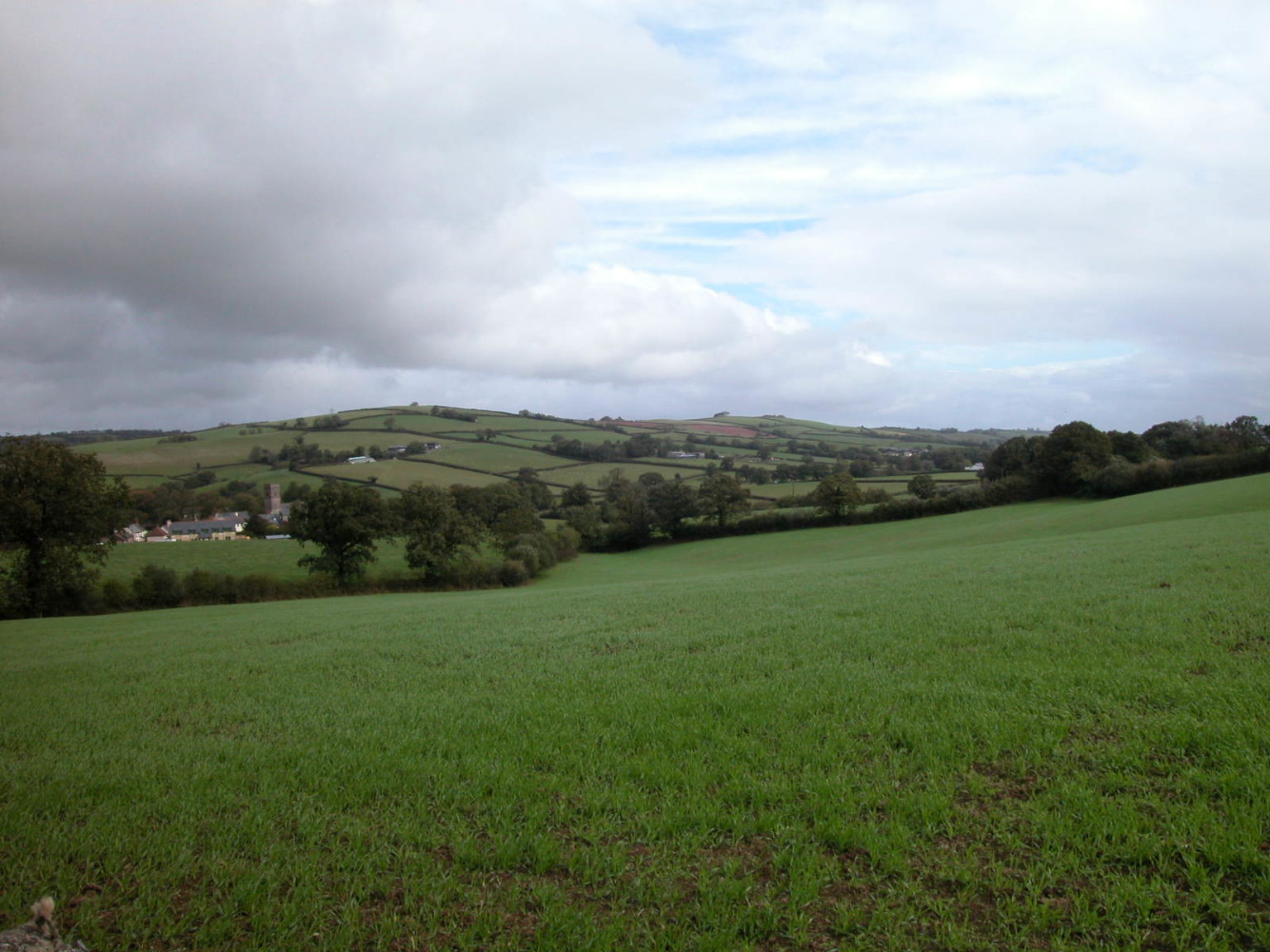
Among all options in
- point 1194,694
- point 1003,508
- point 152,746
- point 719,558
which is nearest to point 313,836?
point 152,746

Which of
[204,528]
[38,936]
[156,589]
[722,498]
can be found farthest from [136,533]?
[38,936]

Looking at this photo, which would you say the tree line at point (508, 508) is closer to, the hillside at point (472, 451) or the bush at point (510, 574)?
the bush at point (510, 574)

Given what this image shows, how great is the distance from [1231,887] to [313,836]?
21.6 ft

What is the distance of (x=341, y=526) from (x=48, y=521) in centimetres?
1699

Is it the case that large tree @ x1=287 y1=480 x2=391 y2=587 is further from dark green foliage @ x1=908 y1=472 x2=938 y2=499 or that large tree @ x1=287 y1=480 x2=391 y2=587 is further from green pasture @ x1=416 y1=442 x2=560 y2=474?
dark green foliage @ x1=908 y1=472 x2=938 y2=499

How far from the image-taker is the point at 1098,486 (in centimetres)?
6506

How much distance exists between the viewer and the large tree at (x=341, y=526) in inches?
2030

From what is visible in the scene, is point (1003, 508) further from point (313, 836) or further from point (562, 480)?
point (313, 836)

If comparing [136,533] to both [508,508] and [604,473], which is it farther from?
[604,473]

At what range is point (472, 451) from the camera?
359 feet

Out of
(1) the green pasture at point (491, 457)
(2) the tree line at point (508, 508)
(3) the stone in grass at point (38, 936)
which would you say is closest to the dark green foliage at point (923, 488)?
(2) the tree line at point (508, 508)

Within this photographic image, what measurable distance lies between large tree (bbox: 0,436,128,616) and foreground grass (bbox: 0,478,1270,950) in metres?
37.9

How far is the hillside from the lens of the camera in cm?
9125

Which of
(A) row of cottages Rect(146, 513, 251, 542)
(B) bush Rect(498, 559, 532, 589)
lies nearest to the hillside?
(A) row of cottages Rect(146, 513, 251, 542)
